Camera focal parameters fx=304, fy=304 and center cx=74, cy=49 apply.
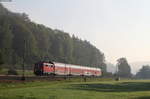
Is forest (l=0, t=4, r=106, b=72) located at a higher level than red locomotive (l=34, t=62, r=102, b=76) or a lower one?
higher

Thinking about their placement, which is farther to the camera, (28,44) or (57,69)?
(28,44)

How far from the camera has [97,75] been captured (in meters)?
117

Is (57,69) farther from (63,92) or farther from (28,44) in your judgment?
(28,44)

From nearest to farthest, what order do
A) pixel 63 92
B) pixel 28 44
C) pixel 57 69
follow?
1. pixel 63 92
2. pixel 57 69
3. pixel 28 44

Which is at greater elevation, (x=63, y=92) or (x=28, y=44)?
(x=28, y=44)

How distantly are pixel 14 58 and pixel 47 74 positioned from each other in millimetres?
65082

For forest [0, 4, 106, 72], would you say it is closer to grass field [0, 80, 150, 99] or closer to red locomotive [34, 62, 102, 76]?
red locomotive [34, 62, 102, 76]

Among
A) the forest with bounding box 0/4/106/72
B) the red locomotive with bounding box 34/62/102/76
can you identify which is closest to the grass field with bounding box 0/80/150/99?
the red locomotive with bounding box 34/62/102/76

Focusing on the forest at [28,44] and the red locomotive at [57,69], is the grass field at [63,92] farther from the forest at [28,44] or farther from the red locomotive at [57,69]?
the forest at [28,44]

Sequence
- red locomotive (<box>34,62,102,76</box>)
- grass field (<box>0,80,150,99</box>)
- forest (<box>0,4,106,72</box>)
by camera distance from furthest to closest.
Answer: forest (<box>0,4,106,72</box>) < red locomotive (<box>34,62,102,76</box>) < grass field (<box>0,80,150,99</box>)

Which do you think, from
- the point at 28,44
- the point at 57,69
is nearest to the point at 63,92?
the point at 57,69

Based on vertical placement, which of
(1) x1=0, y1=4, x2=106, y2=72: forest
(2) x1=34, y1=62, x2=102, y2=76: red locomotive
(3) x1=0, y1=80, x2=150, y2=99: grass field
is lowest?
(3) x1=0, y1=80, x2=150, y2=99: grass field

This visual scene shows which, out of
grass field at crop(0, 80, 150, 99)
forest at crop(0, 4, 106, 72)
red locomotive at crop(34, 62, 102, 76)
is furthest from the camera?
forest at crop(0, 4, 106, 72)

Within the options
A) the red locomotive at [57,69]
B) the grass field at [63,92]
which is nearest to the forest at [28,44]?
the red locomotive at [57,69]
